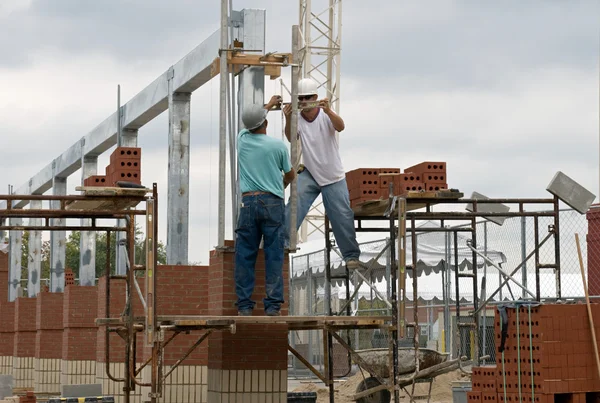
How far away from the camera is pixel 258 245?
11.4 meters

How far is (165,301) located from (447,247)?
604 cm

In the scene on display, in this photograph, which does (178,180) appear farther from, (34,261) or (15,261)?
(15,261)

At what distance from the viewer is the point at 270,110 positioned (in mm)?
11836

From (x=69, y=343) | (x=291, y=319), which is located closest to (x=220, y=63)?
(x=291, y=319)

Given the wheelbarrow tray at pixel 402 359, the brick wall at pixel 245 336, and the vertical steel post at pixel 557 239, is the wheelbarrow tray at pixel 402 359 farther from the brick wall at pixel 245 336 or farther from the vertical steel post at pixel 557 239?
the brick wall at pixel 245 336

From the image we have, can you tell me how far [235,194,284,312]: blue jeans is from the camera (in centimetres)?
1118

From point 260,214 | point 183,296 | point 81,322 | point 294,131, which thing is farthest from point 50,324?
point 260,214

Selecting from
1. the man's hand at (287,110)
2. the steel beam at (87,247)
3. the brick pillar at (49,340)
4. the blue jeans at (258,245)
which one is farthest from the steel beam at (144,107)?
the brick pillar at (49,340)

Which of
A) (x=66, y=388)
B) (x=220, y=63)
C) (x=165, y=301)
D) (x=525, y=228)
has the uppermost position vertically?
(x=220, y=63)

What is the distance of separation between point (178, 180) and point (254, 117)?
393 centimetres

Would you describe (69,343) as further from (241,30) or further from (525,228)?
(241,30)

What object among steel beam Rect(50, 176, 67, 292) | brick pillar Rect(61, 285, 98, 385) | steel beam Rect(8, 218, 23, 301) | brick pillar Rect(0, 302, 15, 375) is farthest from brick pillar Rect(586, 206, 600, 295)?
brick pillar Rect(0, 302, 15, 375)

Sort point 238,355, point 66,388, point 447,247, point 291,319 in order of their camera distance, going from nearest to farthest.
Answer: point 291,319, point 238,355, point 66,388, point 447,247

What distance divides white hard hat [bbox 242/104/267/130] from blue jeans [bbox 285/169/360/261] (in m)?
1.19
